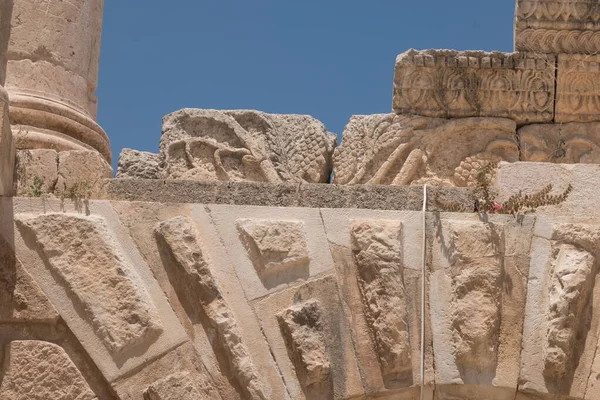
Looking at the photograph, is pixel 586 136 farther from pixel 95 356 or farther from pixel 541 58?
pixel 95 356

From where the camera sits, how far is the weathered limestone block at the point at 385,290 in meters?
6.42

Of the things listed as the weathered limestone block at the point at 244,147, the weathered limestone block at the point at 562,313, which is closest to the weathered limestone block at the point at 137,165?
the weathered limestone block at the point at 244,147

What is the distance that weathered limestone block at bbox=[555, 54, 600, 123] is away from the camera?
27.9 feet

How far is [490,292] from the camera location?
6.54 metres

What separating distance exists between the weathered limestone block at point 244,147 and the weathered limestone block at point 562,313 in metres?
2.39

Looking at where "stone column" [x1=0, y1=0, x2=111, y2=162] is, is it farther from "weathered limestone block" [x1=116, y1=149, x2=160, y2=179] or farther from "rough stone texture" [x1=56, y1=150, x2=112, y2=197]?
"rough stone texture" [x1=56, y1=150, x2=112, y2=197]

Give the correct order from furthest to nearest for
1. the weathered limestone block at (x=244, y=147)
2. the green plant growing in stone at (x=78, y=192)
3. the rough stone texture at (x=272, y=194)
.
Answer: the weathered limestone block at (x=244, y=147) < the rough stone texture at (x=272, y=194) < the green plant growing in stone at (x=78, y=192)

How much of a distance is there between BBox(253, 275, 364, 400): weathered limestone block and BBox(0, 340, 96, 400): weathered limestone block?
0.91 metres

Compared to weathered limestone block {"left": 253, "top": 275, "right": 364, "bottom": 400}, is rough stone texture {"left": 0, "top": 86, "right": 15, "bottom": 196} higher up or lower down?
higher up

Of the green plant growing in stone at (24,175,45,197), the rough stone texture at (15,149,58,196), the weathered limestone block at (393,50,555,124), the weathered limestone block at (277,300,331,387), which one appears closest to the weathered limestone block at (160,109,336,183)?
the weathered limestone block at (393,50,555,124)

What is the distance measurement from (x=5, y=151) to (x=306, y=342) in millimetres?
1736

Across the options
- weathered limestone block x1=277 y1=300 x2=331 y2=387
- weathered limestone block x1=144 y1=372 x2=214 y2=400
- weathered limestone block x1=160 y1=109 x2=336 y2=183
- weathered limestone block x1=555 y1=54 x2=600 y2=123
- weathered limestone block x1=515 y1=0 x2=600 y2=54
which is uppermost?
weathered limestone block x1=515 y1=0 x2=600 y2=54

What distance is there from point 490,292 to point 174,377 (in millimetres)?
1579

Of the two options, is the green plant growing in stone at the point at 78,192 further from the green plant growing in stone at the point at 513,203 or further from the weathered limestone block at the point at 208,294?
the green plant growing in stone at the point at 513,203
